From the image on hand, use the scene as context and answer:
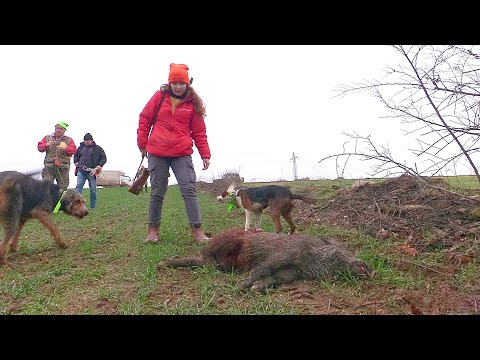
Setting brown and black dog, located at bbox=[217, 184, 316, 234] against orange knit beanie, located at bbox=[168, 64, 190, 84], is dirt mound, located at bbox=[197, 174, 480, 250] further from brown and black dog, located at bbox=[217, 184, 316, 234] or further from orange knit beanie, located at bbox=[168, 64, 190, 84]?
orange knit beanie, located at bbox=[168, 64, 190, 84]

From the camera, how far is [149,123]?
20.8ft

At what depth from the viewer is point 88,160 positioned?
11.6 m

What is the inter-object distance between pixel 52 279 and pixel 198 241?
2.24 metres

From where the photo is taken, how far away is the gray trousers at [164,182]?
6.25 m

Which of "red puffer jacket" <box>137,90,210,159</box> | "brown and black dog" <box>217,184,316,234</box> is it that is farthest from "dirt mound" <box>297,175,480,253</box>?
"red puffer jacket" <box>137,90,210,159</box>

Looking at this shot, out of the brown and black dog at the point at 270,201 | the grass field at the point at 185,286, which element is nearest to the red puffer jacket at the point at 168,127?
the grass field at the point at 185,286

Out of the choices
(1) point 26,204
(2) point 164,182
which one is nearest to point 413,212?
(2) point 164,182

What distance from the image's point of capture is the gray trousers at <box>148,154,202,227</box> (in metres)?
6.25

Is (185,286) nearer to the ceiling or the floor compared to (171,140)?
nearer to the floor

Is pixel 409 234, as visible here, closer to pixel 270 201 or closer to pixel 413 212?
pixel 413 212

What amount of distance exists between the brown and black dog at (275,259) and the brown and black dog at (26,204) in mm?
2277

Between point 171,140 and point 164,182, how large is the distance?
66cm

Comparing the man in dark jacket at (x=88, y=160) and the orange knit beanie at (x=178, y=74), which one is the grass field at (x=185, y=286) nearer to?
the orange knit beanie at (x=178, y=74)

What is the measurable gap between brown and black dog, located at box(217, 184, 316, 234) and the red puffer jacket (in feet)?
7.15
